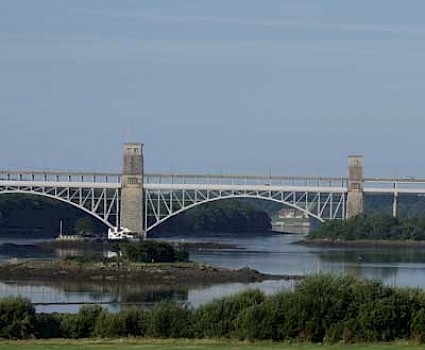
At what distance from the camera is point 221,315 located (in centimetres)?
3056

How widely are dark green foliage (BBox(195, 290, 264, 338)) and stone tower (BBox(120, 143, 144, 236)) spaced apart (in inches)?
2503

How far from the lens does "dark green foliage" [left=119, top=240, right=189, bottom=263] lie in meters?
64.0

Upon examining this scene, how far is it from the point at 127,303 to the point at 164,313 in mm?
15889

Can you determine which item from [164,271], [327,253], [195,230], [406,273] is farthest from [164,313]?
[195,230]

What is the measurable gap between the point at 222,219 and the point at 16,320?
→ 10172cm

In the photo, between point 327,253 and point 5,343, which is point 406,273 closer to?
point 327,253

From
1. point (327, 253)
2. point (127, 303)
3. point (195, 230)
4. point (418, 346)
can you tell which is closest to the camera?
point (418, 346)

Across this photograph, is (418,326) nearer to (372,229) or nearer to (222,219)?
(372,229)

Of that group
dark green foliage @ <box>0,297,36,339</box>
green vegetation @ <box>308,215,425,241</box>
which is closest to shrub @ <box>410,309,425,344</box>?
dark green foliage @ <box>0,297,36,339</box>

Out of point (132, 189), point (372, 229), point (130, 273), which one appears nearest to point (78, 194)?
point (132, 189)

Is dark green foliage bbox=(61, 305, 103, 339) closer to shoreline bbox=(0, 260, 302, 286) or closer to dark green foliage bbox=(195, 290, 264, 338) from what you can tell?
dark green foliage bbox=(195, 290, 264, 338)

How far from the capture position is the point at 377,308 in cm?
2909

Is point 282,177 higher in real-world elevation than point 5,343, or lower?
higher

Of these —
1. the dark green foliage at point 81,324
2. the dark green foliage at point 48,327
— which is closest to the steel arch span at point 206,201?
the dark green foliage at point 48,327
